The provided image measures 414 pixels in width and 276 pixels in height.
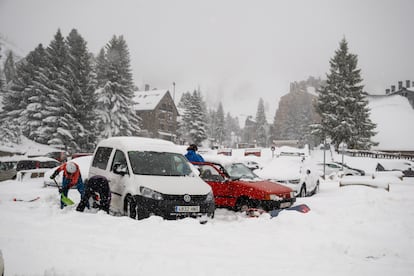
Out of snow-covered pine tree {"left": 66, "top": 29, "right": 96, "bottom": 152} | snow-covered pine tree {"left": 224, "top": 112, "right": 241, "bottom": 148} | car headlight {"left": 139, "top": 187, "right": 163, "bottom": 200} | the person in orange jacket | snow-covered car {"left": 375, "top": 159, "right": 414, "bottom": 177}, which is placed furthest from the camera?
snow-covered pine tree {"left": 224, "top": 112, "right": 241, "bottom": 148}

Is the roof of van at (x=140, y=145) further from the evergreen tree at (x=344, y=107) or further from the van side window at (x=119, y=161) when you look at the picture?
the evergreen tree at (x=344, y=107)

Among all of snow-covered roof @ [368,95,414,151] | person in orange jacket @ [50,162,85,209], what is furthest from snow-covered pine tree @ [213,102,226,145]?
person in orange jacket @ [50,162,85,209]

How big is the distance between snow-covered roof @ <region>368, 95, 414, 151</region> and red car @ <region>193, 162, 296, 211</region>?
138ft

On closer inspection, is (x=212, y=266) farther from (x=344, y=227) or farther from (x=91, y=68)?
(x=91, y=68)

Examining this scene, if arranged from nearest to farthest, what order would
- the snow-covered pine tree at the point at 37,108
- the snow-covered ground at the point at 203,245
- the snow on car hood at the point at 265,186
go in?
the snow-covered ground at the point at 203,245 < the snow on car hood at the point at 265,186 < the snow-covered pine tree at the point at 37,108

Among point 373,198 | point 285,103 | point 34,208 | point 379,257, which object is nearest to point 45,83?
point 34,208

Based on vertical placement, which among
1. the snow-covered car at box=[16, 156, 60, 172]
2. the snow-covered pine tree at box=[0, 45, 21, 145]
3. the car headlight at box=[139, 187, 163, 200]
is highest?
the snow-covered pine tree at box=[0, 45, 21, 145]

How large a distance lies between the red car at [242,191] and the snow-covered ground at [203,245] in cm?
114

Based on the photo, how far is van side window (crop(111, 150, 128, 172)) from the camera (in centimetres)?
754

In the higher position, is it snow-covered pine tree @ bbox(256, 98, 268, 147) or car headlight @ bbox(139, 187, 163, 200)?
snow-covered pine tree @ bbox(256, 98, 268, 147)

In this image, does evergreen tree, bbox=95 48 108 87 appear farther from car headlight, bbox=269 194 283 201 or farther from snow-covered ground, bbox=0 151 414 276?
car headlight, bbox=269 194 283 201

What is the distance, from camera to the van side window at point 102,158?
8549 millimetres

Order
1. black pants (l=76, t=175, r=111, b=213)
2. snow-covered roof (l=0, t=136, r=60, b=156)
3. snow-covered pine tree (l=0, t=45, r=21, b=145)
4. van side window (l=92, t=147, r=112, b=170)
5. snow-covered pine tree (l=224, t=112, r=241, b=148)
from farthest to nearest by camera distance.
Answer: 1. snow-covered pine tree (l=224, t=112, r=241, b=148)
2. snow-covered pine tree (l=0, t=45, r=21, b=145)
3. snow-covered roof (l=0, t=136, r=60, b=156)
4. van side window (l=92, t=147, r=112, b=170)
5. black pants (l=76, t=175, r=111, b=213)

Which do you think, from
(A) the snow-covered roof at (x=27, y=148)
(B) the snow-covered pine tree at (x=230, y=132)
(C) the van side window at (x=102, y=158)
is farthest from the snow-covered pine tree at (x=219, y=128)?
(C) the van side window at (x=102, y=158)
